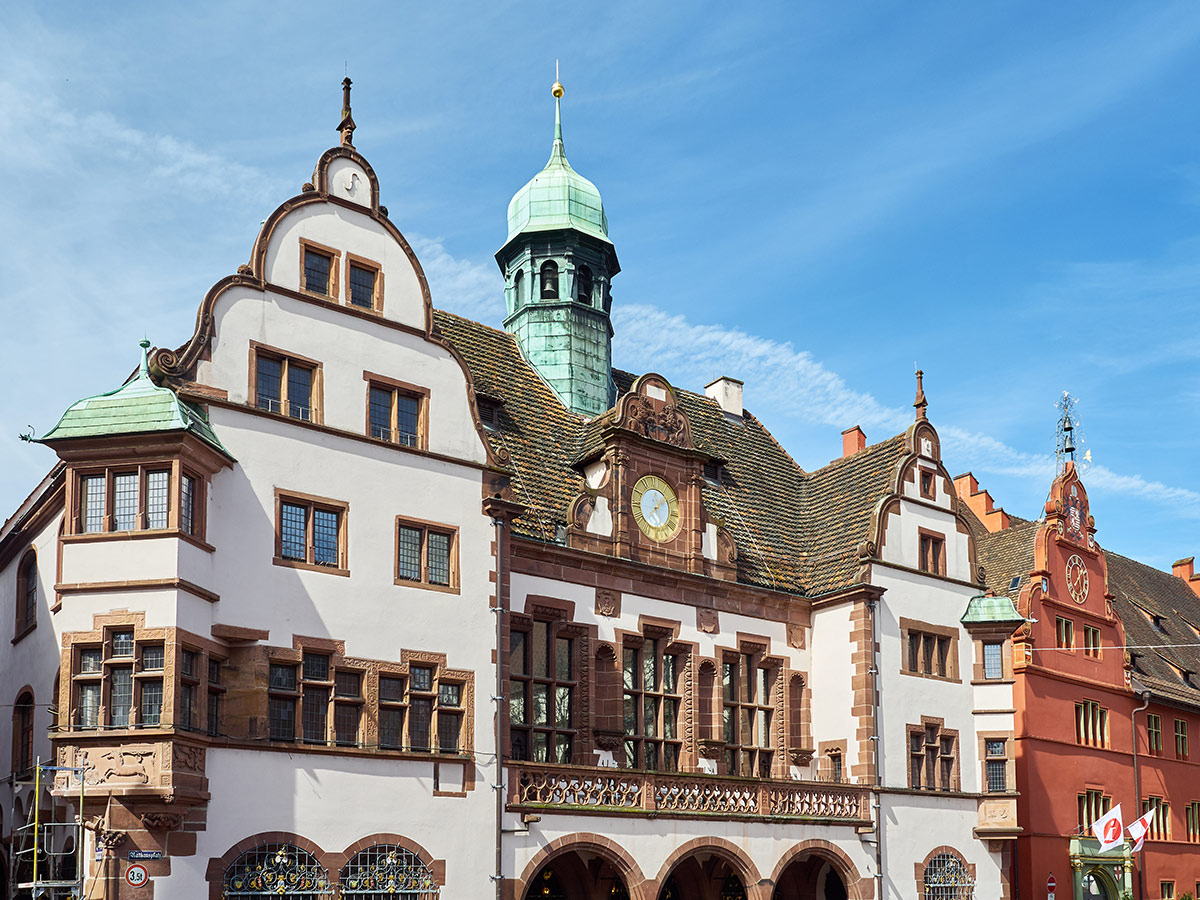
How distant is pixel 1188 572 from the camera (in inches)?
2633

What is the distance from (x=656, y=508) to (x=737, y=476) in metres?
6.09

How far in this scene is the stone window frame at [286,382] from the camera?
26.4 metres

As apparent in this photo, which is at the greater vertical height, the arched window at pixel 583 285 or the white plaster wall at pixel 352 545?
the arched window at pixel 583 285

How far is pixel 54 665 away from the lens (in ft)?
86.3

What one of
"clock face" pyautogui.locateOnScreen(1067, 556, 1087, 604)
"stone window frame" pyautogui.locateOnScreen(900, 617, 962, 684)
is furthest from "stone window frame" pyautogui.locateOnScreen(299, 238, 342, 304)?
"clock face" pyautogui.locateOnScreen(1067, 556, 1087, 604)

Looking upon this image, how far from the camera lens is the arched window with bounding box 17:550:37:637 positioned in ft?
98.1

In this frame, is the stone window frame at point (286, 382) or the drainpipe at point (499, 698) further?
the drainpipe at point (499, 698)

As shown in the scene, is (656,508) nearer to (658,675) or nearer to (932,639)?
(658,675)

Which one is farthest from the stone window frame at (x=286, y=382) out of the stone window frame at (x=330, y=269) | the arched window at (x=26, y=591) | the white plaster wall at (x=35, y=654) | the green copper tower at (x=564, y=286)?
the green copper tower at (x=564, y=286)

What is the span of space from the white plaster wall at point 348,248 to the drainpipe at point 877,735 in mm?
13803

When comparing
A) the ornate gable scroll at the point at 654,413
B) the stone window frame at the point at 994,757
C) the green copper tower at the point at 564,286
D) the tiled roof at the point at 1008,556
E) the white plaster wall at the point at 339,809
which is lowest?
the white plaster wall at the point at 339,809

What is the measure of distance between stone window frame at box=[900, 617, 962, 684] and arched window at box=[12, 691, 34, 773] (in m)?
20.1

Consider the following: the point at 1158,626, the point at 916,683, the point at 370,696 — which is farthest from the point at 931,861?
the point at 1158,626

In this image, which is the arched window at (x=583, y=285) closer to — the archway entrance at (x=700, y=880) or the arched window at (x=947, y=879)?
the archway entrance at (x=700, y=880)
